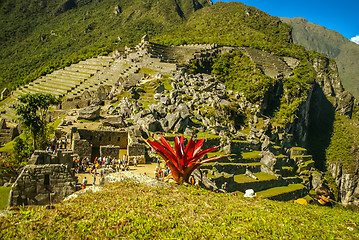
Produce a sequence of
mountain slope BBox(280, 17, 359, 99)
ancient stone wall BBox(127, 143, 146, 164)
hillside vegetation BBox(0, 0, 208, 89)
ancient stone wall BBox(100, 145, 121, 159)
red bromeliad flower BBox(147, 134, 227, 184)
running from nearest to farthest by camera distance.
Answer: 1. red bromeliad flower BBox(147, 134, 227, 184)
2. ancient stone wall BBox(100, 145, 121, 159)
3. ancient stone wall BBox(127, 143, 146, 164)
4. hillside vegetation BBox(0, 0, 208, 89)
5. mountain slope BBox(280, 17, 359, 99)

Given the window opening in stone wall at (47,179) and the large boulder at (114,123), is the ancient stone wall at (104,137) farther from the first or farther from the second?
the window opening in stone wall at (47,179)

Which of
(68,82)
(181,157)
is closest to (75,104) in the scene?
(68,82)

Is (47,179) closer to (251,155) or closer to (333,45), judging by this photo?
(251,155)

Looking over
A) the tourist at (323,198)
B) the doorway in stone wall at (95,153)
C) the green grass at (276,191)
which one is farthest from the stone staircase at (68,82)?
the tourist at (323,198)

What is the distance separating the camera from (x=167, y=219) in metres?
4.77

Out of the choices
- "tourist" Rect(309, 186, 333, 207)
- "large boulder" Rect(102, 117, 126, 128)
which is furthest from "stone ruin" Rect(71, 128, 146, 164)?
"tourist" Rect(309, 186, 333, 207)

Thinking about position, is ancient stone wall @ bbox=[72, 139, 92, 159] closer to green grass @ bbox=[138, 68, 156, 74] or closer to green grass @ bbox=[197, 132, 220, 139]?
green grass @ bbox=[197, 132, 220, 139]

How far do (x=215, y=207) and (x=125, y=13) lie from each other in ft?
467

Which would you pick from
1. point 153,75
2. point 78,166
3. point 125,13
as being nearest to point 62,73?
point 153,75

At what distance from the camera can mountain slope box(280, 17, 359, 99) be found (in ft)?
373

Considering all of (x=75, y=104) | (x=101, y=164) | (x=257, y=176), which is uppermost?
(x=75, y=104)

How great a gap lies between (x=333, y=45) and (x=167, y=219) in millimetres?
174704

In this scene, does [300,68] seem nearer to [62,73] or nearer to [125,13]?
[62,73]

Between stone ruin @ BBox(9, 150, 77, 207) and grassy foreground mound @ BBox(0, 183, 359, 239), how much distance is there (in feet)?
5.77
